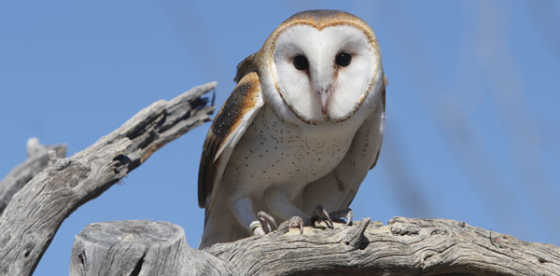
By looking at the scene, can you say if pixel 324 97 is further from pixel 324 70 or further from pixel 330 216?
pixel 330 216

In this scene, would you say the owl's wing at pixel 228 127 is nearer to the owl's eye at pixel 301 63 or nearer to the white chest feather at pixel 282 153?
the white chest feather at pixel 282 153

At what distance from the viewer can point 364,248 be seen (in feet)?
11.7

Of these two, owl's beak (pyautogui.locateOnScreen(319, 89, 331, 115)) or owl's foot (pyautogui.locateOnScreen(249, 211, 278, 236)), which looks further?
owl's foot (pyautogui.locateOnScreen(249, 211, 278, 236))

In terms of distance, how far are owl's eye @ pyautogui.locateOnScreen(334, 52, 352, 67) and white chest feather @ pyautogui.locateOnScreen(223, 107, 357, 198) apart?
0.30 meters

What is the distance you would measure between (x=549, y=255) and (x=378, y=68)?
1192mm

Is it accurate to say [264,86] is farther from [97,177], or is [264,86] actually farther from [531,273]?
[531,273]

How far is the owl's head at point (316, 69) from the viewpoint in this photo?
403cm

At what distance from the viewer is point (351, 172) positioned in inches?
183

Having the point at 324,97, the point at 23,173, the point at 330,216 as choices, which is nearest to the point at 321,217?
the point at 330,216

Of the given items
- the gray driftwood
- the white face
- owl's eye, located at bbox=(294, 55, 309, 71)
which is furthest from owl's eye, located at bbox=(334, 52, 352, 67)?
the gray driftwood

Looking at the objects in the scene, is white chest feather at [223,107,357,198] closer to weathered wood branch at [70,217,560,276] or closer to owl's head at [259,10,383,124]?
owl's head at [259,10,383,124]

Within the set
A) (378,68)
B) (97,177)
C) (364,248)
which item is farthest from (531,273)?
(97,177)

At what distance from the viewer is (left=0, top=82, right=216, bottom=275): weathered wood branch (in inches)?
167

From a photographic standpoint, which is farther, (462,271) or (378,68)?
(378,68)
